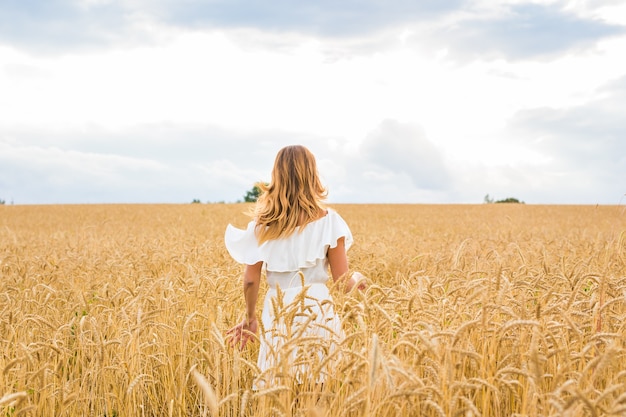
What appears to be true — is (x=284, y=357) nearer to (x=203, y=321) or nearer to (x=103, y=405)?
(x=103, y=405)

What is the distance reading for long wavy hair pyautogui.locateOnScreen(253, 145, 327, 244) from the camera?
3.64 m

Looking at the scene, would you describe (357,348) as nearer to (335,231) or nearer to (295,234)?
(335,231)

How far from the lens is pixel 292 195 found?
12.1ft

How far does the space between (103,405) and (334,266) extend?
6.17 feet

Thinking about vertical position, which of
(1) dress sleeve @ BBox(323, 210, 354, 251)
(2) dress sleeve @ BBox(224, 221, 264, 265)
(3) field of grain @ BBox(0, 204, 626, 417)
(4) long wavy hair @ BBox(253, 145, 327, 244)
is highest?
(4) long wavy hair @ BBox(253, 145, 327, 244)

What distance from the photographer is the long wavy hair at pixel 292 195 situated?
11.9ft

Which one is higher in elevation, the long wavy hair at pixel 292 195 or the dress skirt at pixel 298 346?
the long wavy hair at pixel 292 195

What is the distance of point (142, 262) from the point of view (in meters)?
7.54

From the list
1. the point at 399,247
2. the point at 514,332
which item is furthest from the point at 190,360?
the point at 399,247

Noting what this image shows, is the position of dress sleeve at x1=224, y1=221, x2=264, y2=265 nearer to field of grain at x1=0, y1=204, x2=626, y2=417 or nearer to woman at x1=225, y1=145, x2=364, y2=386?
woman at x1=225, y1=145, x2=364, y2=386

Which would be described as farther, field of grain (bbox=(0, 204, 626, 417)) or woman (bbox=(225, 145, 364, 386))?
woman (bbox=(225, 145, 364, 386))

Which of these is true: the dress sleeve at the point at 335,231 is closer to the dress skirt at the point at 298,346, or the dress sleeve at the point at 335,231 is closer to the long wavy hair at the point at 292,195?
the long wavy hair at the point at 292,195

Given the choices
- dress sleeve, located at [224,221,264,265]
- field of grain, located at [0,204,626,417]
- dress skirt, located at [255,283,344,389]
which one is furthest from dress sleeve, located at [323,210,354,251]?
dress skirt, located at [255,283,344,389]

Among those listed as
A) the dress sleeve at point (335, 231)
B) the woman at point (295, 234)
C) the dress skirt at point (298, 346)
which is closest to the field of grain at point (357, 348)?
the dress skirt at point (298, 346)
